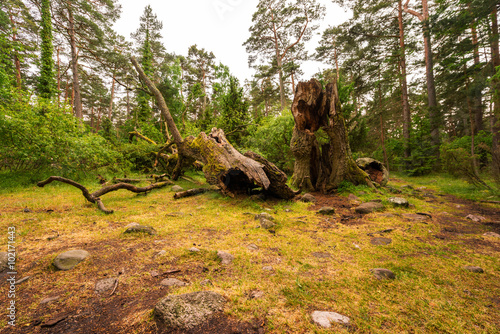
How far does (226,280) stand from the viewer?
1.85m

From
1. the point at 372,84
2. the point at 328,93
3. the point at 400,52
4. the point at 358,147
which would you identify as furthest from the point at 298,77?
the point at 328,93

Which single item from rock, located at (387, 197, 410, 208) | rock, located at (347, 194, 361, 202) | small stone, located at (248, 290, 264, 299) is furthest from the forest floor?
rock, located at (347, 194, 361, 202)

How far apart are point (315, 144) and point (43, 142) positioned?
10377 millimetres

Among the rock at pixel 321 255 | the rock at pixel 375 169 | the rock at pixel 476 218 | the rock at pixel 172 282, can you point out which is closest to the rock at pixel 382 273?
the rock at pixel 321 255

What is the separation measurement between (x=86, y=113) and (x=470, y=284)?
41.5m

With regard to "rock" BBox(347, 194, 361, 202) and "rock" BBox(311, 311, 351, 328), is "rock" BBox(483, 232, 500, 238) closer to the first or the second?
"rock" BBox(347, 194, 361, 202)

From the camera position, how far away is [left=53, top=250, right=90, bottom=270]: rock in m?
1.97

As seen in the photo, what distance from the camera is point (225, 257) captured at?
2275 millimetres

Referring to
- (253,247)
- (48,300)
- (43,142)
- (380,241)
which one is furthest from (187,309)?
(43,142)

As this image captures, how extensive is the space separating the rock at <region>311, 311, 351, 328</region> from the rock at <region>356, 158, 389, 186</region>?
23.8 ft

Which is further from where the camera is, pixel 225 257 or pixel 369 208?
pixel 369 208

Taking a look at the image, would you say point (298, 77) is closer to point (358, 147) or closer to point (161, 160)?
point (358, 147)

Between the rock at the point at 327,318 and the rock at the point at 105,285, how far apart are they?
1.79 metres

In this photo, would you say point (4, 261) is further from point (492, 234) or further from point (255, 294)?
point (492, 234)
